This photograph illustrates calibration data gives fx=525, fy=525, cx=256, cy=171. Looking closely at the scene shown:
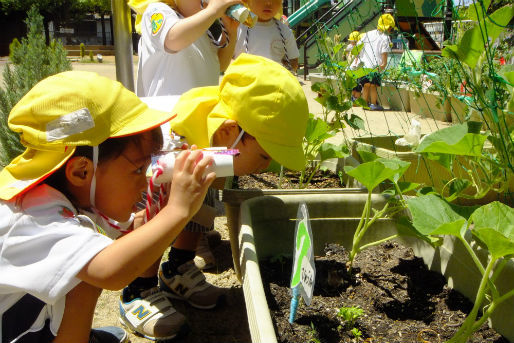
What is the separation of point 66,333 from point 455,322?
808 millimetres

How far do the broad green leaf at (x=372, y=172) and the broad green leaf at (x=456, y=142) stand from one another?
0.13 m

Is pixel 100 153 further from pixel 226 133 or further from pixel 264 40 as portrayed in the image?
pixel 264 40

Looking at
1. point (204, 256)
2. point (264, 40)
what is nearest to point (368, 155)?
point (204, 256)

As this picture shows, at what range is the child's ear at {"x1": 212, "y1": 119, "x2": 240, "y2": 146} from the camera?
1.36m

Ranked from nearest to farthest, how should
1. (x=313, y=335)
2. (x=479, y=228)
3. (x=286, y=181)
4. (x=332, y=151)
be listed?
1. (x=479, y=228)
2. (x=313, y=335)
3. (x=332, y=151)
4. (x=286, y=181)

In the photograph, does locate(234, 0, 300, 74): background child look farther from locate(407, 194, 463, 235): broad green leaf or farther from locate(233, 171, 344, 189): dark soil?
locate(407, 194, 463, 235): broad green leaf

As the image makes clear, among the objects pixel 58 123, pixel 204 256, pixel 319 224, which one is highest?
pixel 58 123

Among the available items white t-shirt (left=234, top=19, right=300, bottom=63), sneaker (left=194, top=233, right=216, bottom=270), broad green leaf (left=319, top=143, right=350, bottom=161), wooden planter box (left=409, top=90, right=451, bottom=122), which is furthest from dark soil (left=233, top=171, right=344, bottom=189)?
wooden planter box (left=409, top=90, right=451, bottom=122)

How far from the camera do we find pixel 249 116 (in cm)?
133

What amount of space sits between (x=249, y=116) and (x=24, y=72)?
2367mm

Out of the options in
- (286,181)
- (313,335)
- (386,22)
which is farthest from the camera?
(286,181)

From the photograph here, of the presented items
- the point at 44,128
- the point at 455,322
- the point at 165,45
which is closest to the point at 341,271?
the point at 455,322

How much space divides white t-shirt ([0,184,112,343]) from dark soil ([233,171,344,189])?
40.6 inches

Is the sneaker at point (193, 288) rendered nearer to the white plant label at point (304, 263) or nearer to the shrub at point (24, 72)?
the white plant label at point (304, 263)
